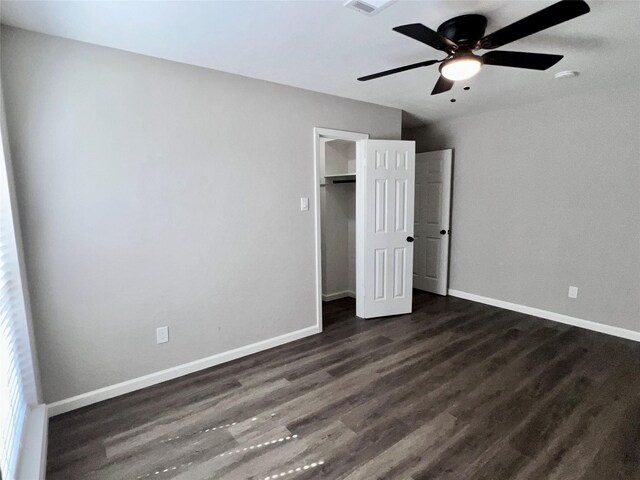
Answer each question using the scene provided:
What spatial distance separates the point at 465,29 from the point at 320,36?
2.90 ft

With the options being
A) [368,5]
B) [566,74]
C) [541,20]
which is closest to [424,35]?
[368,5]

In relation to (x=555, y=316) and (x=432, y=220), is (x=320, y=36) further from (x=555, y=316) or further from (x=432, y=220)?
(x=555, y=316)

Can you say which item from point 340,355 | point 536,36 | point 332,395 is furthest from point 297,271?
point 536,36

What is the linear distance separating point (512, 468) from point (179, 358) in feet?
7.88

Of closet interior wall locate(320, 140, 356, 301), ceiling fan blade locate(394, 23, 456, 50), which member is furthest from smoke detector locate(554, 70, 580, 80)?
closet interior wall locate(320, 140, 356, 301)

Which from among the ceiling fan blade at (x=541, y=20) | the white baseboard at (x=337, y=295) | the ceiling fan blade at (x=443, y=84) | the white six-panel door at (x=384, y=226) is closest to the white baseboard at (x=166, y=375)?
the white six-panel door at (x=384, y=226)

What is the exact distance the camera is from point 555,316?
3.77 metres

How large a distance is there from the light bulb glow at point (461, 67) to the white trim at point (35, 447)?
10.3ft

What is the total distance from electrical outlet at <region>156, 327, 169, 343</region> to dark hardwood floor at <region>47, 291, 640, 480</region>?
35 cm

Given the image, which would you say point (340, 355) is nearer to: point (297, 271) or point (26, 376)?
point (297, 271)

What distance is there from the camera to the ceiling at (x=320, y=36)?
181 cm

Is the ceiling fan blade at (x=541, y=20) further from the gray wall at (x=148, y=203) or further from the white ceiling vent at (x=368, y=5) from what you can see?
the gray wall at (x=148, y=203)

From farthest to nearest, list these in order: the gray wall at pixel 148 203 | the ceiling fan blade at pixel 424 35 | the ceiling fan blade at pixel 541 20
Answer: the gray wall at pixel 148 203
the ceiling fan blade at pixel 424 35
the ceiling fan blade at pixel 541 20

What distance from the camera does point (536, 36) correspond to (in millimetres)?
2182
